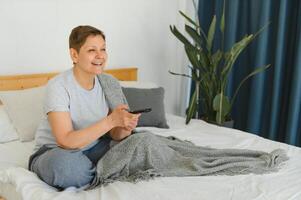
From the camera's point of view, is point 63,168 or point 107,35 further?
point 107,35

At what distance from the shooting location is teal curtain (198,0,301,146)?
262cm

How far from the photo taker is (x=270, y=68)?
2.78m

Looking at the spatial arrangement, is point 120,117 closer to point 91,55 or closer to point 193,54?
point 91,55

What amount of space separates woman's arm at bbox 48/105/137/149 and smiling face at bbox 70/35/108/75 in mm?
227

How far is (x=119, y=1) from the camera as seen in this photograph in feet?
9.27

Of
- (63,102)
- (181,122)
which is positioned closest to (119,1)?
(181,122)

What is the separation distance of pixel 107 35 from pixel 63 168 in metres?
1.61

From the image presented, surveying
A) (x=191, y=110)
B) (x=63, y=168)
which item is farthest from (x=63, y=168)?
(x=191, y=110)

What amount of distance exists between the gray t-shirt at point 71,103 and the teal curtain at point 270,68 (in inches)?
60.1

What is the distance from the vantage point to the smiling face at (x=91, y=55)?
158 centimetres

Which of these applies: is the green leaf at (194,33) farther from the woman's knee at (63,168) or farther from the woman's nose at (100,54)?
the woman's knee at (63,168)

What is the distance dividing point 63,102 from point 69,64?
1.17 metres

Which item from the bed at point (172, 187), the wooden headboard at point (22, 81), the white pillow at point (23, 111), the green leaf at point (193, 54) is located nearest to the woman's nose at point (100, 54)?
the bed at point (172, 187)

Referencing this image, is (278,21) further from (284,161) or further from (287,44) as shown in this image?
(284,161)
